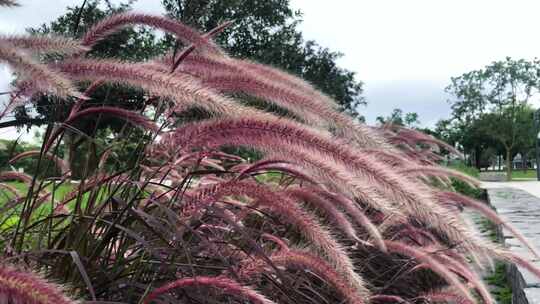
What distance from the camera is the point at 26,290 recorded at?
2.18 feet

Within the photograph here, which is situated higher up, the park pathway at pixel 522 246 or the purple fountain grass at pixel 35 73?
the purple fountain grass at pixel 35 73

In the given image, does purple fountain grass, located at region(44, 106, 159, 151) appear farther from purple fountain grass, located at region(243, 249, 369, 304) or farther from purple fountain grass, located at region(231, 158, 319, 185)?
purple fountain grass, located at region(243, 249, 369, 304)

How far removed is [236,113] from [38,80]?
38cm

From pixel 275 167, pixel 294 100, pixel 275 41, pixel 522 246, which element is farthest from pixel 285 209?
pixel 275 41

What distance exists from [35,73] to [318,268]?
33.6 inches

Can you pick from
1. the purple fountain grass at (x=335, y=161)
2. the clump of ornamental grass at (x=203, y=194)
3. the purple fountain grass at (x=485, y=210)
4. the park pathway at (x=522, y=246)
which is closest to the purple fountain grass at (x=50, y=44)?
the clump of ornamental grass at (x=203, y=194)

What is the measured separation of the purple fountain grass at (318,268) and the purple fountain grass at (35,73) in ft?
2.55

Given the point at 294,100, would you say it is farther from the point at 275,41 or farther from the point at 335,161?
the point at 275,41

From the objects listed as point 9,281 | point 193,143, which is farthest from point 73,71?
point 9,281

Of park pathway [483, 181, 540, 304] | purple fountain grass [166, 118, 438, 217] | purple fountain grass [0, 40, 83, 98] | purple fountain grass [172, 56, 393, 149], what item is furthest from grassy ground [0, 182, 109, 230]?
park pathway [483, 181, 540, 304]

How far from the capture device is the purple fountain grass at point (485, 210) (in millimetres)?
2184

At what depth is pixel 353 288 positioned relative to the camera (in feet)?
5.00

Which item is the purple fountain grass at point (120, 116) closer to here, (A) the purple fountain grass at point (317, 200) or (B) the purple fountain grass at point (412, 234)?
(A) the purple fountain grass at point (317, 200)

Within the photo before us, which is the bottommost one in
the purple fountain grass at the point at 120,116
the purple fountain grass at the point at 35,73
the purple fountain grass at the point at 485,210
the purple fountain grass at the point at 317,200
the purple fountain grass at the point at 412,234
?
the purple fountain grass at the point at 412,234
